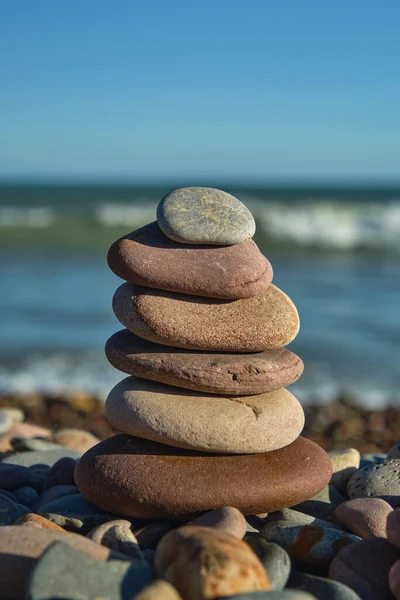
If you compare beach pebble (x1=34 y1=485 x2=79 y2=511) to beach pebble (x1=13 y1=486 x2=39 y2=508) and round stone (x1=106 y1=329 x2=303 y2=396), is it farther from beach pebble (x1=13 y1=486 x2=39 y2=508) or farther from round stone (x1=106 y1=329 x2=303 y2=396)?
round stone (x1=106 y1=329 x2=303 y2=396)

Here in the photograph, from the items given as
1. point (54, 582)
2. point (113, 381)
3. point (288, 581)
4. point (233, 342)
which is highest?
point (233, 342)

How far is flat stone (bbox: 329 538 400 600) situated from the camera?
9.86 feet

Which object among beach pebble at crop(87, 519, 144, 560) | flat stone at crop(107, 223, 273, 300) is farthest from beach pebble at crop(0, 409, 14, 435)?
beach pebble at crop(87, 519, 144, 560)

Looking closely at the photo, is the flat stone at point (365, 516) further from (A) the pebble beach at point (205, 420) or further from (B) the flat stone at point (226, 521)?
(B) the flat stone at point (226, 521)

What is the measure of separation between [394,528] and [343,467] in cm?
165

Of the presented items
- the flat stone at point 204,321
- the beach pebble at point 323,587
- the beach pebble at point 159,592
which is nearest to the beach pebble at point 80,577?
the beach pebble at point 159,592

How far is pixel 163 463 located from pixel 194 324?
0.68 m

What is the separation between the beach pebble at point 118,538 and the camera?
3.22 m

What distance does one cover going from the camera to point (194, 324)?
3.75 meters

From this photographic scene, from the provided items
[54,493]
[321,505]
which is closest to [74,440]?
[54,493]

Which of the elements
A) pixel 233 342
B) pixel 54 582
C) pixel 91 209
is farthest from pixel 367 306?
pixel 91 209

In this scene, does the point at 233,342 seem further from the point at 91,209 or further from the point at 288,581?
the point at 91,209

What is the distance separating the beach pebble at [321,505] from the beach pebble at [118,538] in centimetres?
115

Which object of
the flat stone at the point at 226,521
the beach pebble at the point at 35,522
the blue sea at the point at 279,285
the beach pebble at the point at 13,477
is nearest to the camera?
the flat stone at the point at 226,521
